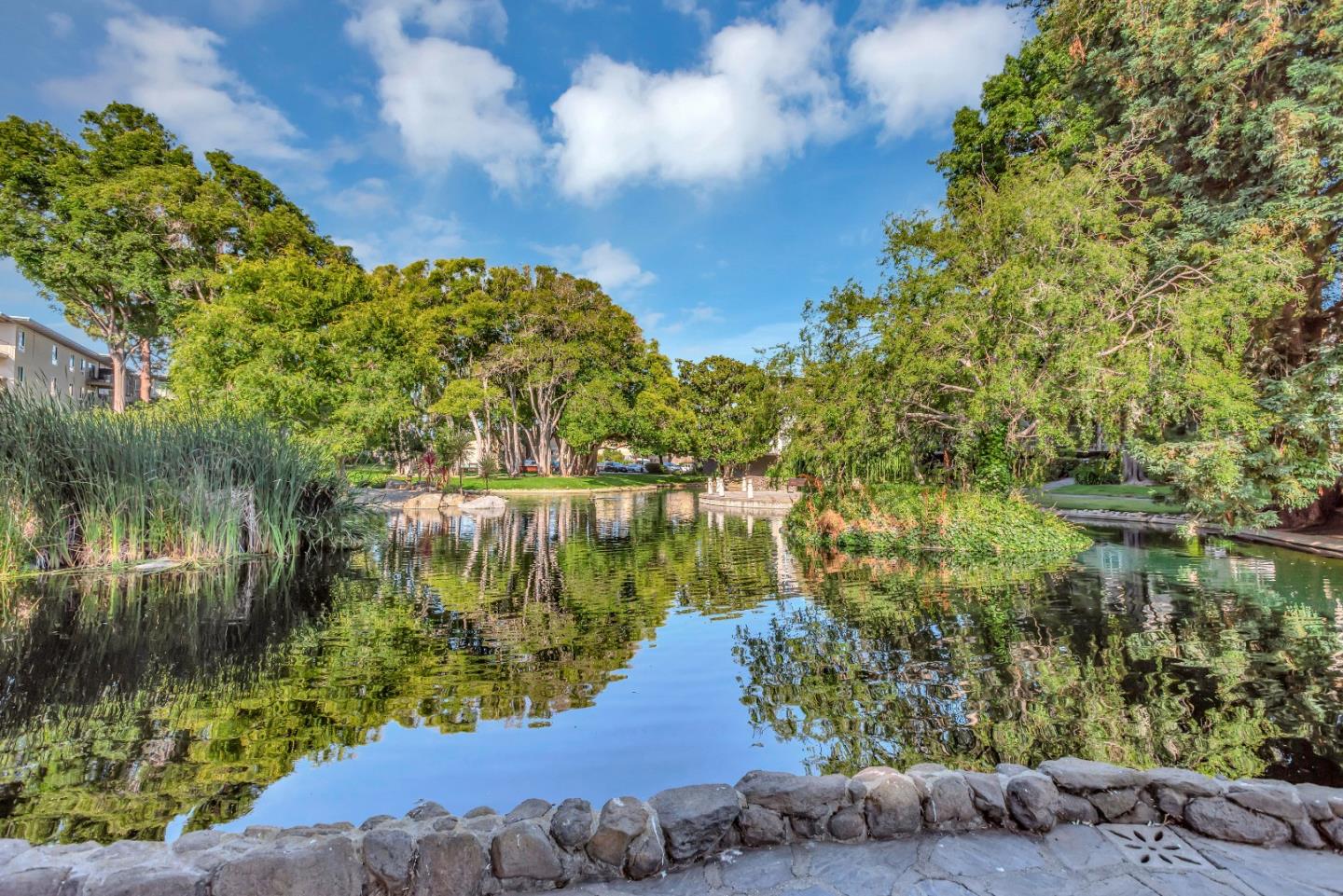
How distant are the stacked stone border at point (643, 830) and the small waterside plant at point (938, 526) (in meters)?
9.77

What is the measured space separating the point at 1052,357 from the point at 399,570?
39.9ft

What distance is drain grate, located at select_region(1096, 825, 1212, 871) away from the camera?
8.84 feet

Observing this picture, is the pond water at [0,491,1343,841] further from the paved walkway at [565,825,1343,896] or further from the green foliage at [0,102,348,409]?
the green foliage at [0,102,348,409]

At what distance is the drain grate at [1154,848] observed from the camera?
269cm

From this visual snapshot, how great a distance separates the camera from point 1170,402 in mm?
11414

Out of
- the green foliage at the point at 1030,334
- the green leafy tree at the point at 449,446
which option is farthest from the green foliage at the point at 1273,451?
the green leafy tree at the point at 449,446

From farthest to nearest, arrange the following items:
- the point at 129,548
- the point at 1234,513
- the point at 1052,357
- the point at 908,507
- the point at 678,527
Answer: the point at 678,527 < the point at 908,507 < the point at 1234,513 < the point at 1052,357 < the point at 129,548

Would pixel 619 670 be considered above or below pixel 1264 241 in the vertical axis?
below

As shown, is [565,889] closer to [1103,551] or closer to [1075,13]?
[1103,551]

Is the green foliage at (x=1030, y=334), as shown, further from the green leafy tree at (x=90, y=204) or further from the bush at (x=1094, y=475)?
the green leafy tree at (x=90, y=204)

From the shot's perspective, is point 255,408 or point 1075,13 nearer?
point 1075,13

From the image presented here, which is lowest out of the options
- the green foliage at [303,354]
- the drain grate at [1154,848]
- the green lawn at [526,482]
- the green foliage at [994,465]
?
the drain grate at [1154,848]

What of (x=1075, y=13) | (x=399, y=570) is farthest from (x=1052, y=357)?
(x=399, y=570)

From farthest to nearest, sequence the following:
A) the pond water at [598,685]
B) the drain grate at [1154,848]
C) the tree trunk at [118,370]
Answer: the tree trunk at [118,370]
the pond water at [598,685]
the drain grate at [1154,848]
